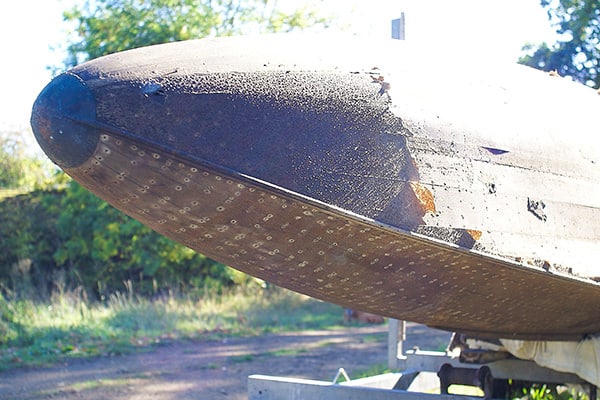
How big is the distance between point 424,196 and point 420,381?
243cm

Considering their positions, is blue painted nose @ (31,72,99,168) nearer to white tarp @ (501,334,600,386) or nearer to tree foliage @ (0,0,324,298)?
white tarp @ (501,334,600,386)

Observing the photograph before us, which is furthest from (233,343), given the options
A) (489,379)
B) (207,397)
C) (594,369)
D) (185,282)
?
(594,369)

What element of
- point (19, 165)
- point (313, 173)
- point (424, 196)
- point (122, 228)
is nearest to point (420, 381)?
point (424, 196)

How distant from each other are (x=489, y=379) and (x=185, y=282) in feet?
32.3

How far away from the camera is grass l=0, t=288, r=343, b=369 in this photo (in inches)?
359

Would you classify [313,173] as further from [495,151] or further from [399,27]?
[399,27]

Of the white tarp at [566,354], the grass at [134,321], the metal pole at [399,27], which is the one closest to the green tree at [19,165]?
the grass at [134,321]

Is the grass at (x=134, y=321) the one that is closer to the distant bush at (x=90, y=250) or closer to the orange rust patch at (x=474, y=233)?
the distant bush at (x=90, y=250)

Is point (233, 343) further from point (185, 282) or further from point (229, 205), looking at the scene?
point (229, 205)

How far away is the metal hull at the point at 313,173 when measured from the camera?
119 inches

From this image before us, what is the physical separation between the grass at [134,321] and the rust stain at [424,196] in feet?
20.4

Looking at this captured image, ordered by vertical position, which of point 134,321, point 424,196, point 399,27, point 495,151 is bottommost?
point 134,321

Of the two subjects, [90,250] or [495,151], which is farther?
[90,250]

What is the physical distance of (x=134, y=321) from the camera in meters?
10.9
